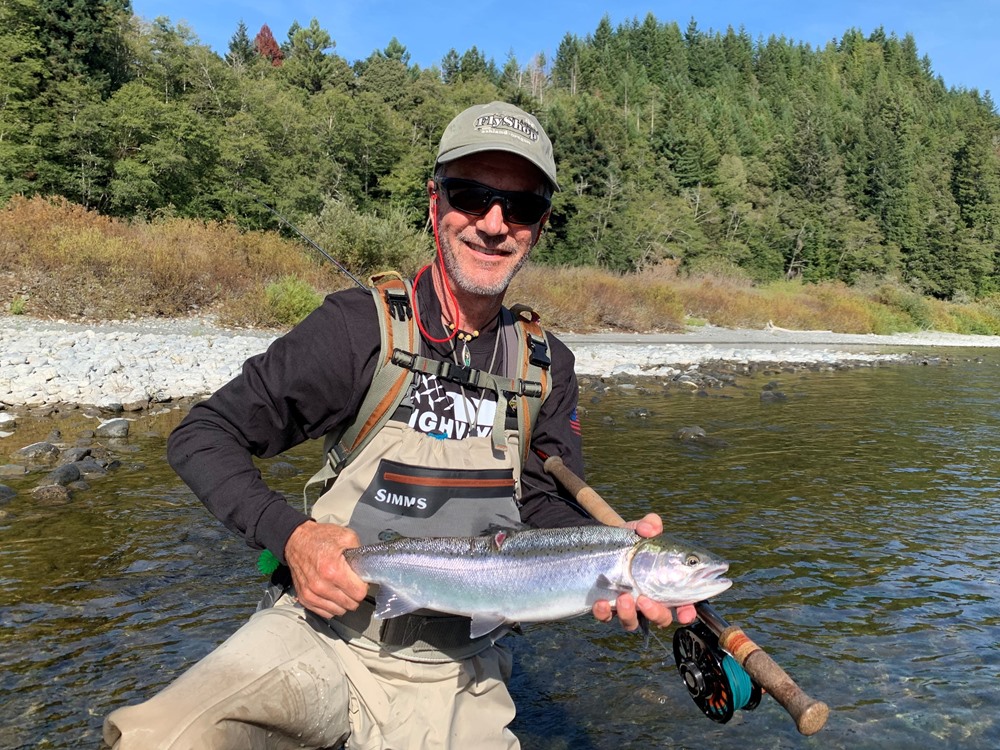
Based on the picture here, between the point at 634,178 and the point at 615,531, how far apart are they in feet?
208

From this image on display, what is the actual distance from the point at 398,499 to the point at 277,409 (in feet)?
1.79

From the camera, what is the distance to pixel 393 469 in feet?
9.12

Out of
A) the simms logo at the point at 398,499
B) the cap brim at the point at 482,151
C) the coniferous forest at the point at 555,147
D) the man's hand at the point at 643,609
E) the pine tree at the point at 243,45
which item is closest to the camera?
the man's hand at the point at 643,609

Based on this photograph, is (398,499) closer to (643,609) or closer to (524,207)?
(643,609)

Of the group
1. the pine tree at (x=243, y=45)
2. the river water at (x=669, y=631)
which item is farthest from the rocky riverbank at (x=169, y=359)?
the pine tree at (x=243, y=45)

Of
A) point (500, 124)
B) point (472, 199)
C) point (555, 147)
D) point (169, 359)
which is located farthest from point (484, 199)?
point (555, 147)

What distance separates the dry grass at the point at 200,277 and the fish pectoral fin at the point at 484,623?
722 inches

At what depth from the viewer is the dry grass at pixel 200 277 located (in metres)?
18.2

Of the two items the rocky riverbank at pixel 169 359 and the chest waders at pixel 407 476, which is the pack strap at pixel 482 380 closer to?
the chest waders at pixel 407 476

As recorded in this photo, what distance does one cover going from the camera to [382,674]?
273 cm

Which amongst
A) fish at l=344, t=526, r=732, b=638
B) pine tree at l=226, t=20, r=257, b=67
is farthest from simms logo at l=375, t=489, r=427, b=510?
pine tree at l=226, t=20, r=257, b=67

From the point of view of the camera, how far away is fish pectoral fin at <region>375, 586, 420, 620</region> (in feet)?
8.29

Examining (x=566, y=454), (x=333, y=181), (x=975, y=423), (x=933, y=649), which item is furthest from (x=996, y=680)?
(x=333, y=181)

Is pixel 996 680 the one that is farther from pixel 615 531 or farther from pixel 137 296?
pixel 137 296
